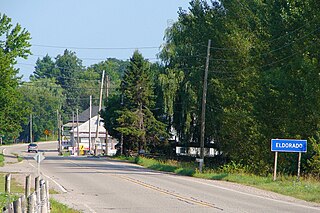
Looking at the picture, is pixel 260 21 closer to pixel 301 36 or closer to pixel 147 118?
pixel 301 36

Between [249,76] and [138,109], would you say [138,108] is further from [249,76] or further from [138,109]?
[249,76]

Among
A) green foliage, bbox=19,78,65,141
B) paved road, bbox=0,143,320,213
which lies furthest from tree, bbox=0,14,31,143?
green foliage, bbox=19,78,65,141

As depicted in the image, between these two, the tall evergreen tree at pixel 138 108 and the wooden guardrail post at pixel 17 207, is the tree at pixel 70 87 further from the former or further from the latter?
the wooden guardrail post at pixel 17 207

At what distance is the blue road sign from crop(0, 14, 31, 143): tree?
28119mm

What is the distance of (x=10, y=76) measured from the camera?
54500 mm

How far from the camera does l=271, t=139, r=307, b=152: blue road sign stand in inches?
1175

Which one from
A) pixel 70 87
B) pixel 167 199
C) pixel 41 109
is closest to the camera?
pixel 167 199

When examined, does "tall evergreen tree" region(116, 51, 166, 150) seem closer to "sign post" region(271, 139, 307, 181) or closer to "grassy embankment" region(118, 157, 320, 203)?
"grassy embankment" region(118, 157, 320, 203)

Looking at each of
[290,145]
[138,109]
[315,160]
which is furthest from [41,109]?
[290,145]

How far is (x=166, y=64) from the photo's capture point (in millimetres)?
61688

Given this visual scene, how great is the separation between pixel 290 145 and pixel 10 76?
30343mm

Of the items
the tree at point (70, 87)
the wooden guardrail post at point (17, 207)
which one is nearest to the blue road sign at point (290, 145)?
the wooden guardrail post at point (17, 207)

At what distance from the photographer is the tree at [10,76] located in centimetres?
5353

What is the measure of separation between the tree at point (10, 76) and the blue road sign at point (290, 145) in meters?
28.1
